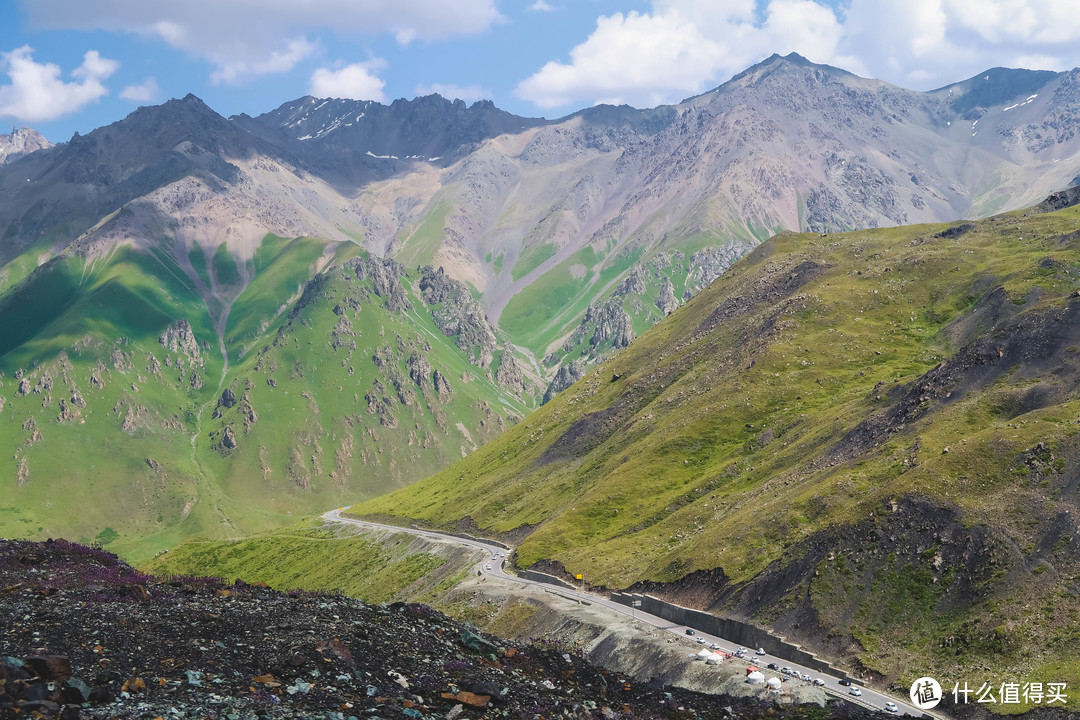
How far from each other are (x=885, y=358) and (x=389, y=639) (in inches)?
6047

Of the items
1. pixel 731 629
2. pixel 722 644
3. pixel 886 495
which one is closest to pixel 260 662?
pixel 722 644

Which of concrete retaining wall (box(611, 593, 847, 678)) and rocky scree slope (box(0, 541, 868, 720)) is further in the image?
concrete retaining wall (box(611, 593, 847, 678))

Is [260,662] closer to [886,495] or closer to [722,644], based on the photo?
[722,644]

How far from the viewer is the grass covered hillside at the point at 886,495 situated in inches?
3157

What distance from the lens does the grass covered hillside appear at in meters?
80.2

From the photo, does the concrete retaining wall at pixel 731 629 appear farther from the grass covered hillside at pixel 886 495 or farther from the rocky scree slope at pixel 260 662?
the rocky scree slope at pixel 260 662

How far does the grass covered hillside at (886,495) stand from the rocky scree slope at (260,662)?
31.0 meters

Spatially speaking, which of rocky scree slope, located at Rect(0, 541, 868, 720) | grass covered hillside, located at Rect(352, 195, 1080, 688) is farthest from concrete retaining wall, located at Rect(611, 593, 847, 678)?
rocky scree slope, located at Rect(0, 541, 868, 720)

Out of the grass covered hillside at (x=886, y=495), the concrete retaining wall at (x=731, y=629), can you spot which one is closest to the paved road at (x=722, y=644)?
the concrete retaining wall at (x=731, y=629)

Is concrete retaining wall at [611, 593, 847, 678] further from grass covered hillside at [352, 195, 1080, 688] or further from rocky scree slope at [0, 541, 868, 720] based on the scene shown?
rocky scree slope at [0, 541, 868, 720]

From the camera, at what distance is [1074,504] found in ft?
273

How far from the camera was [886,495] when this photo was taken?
3826 inches

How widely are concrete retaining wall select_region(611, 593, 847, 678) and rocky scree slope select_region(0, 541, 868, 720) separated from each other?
88.5 ft

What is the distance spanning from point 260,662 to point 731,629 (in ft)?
235
